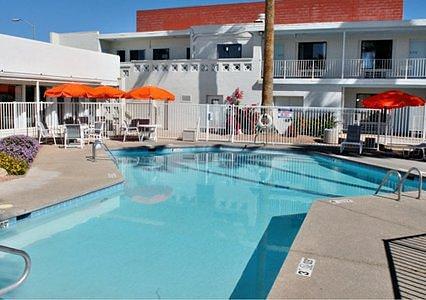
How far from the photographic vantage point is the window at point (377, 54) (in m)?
25.8

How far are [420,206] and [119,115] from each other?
18771 mm

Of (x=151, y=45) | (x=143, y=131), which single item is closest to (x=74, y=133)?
(x=143, y=131)

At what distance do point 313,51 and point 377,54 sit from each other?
3810 mm

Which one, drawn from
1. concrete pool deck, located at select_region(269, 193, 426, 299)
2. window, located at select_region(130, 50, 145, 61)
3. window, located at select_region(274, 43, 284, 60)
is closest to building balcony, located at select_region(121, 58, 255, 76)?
window, located at select_region(274, 43, 284, 60)

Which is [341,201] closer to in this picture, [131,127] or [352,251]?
[352,251]

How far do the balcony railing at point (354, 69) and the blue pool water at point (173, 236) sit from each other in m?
12.4

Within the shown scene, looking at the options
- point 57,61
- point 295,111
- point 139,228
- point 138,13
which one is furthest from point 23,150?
point 138,13

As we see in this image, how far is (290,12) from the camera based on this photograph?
30.4 metres

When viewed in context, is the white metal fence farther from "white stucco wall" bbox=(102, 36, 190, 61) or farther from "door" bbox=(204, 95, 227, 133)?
"white stucco wall" bbox=(102, 36, 190, 61)

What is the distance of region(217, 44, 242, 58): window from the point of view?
27827 mm

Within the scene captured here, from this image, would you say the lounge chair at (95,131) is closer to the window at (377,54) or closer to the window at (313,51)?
the window at (313,51)

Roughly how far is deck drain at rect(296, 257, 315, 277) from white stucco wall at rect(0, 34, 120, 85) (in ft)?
53.7

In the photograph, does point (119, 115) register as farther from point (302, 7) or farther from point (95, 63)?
point (302, 7)

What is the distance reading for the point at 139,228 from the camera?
868 centimetres
